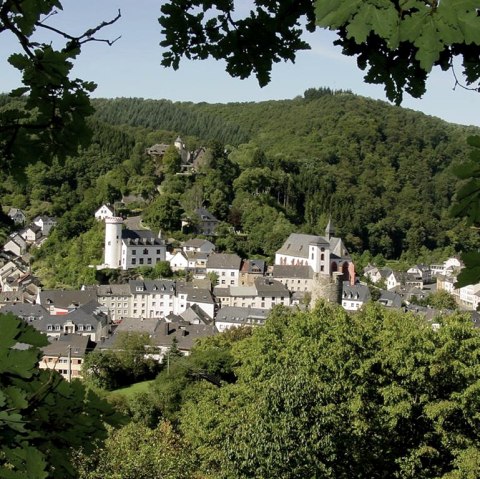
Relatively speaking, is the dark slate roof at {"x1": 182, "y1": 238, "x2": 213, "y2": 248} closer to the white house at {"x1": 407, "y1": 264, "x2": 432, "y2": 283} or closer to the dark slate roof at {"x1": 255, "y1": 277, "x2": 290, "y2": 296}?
the dark slate roof at {"x1": 255, "y1": 277, "x2": 290, "y2": 296}

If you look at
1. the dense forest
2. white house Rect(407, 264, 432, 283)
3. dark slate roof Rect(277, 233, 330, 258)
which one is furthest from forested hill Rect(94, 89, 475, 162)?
dark slate roof Rect(277, 233, 330, 258)

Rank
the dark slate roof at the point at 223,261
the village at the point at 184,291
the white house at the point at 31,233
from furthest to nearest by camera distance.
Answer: the white house at the point at 31,233 → the dark slate roof at the point at 223,261 → the village at the point at 184,291

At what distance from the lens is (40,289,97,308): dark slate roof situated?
143 feet

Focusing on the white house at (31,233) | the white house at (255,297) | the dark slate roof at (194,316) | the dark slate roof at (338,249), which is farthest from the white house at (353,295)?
the white house at (31,233)

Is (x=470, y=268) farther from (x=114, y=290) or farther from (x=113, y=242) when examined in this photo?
(x=113, y=242)

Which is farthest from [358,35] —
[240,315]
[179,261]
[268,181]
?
[268,181]

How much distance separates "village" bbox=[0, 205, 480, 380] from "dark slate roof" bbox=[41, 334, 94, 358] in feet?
0.43

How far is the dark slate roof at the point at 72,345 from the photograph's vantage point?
108ft

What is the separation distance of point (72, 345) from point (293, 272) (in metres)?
21.0

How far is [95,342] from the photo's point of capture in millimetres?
37719

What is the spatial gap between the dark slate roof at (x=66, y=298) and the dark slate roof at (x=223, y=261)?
31.5ft

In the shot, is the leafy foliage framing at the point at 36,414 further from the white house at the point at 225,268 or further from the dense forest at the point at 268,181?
the white house at the point at 225,268

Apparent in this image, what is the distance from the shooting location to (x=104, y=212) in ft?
185

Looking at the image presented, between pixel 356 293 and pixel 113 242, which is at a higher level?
pixel 113 242
